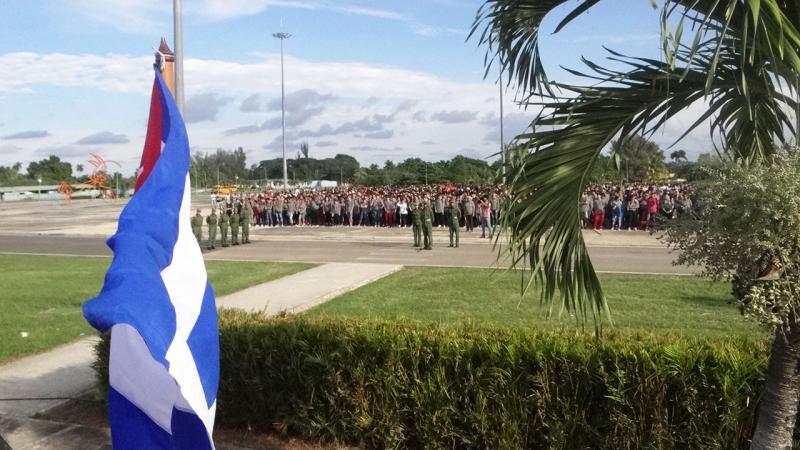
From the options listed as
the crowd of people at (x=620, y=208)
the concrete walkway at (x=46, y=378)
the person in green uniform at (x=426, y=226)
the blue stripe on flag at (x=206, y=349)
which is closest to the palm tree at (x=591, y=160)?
the blue stripe on flag at (x=206, y=349)

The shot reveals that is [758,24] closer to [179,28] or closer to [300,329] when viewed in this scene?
[300,329]

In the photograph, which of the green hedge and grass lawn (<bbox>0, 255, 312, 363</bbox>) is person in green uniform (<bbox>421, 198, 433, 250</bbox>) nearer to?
grass lawn (<bbox>0, 255, 312, 363</bbox>)

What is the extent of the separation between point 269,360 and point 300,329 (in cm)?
40

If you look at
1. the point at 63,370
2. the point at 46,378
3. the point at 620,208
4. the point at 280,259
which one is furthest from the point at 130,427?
the point at 620,208

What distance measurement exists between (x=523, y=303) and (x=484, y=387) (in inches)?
256

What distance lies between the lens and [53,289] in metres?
14.1

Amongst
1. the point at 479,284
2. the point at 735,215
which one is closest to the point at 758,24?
the point at 735,215

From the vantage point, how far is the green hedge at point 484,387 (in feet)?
15.1

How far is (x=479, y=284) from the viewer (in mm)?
13578

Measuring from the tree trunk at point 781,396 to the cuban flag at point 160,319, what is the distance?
273 cm

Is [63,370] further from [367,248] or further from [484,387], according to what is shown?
[367,248]

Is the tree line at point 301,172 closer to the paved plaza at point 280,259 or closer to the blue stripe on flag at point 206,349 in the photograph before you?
the paved plaza at point 280,259

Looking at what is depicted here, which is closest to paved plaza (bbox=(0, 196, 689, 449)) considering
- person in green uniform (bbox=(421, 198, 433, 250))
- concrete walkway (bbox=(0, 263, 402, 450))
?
concrete walkway (bbox=(0, 263, 402, 450))

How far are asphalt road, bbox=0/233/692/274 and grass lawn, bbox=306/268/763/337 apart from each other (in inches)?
53.2
